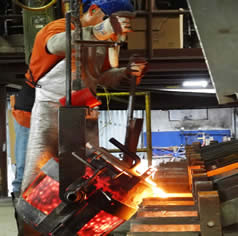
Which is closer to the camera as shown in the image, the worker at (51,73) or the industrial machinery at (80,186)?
the industrial machinery at (80,186)

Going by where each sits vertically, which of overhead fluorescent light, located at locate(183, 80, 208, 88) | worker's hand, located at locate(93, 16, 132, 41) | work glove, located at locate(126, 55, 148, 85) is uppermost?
worker's hand, located at locate(93, 16, 132, 41)

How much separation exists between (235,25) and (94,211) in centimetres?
145

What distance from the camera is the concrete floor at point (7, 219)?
14.2 ft

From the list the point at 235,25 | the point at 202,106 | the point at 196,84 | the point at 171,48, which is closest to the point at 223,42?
the point at 235,25

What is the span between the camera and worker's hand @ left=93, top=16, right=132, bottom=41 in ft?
7.77

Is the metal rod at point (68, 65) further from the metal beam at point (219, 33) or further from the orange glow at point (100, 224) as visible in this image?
the metal beam at point (219, 33)

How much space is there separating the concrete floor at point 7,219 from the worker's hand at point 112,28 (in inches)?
110

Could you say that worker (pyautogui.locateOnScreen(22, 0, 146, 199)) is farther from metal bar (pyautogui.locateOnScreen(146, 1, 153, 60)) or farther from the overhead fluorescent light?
the overhead fluorescent light

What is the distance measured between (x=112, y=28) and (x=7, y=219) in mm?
3418

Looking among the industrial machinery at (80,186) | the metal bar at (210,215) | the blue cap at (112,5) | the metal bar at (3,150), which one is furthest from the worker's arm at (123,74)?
the metal bar at (3,150)

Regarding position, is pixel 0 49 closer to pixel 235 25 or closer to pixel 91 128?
pixel 91 128

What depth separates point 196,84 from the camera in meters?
7.87

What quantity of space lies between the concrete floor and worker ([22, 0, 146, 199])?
5.98 feet

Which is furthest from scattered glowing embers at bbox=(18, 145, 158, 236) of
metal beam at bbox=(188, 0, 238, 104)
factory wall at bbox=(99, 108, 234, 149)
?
factory wall at bbox=(99, 108, 234, 149)
